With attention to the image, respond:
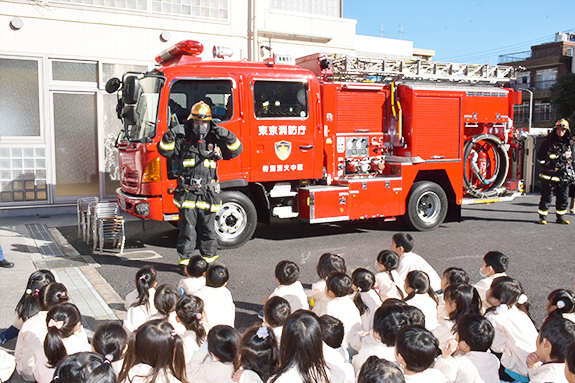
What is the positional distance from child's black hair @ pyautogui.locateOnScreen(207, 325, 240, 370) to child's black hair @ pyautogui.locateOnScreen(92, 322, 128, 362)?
0.53 metres

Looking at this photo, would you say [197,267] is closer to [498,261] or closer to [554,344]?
[498,261]

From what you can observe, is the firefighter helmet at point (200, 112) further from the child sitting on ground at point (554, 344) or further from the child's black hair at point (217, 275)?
the child sitting on ground at point (554, 344)

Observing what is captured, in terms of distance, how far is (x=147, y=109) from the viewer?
758 centimetres

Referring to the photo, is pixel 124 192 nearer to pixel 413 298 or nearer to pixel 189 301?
pixel 189 301

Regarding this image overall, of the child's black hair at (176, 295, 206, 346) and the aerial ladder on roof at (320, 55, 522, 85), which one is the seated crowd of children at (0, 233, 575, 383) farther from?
the aerial ladder on roof at (320, 55, 522, 85)

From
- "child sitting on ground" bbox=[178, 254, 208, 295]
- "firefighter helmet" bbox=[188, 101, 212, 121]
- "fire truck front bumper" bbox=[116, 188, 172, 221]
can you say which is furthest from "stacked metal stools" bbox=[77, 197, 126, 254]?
"child sitting on ground" bbox=[178, 254, 208, 295]

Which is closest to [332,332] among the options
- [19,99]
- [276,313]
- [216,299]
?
[276,313]

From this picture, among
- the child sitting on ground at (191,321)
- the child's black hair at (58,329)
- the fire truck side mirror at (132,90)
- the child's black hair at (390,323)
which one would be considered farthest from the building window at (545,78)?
the child's black hair at (58,329)

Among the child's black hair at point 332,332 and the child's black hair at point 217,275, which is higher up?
the child's black hair at point 217,275

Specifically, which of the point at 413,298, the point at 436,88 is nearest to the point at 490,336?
the point at 413,298

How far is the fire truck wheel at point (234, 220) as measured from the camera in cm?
781

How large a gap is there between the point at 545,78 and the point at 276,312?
51563 millimetres

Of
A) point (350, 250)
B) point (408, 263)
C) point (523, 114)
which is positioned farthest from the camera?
point (523, 114)

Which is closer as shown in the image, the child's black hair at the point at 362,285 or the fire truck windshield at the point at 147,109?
the child's black hair at the point at 362,285
